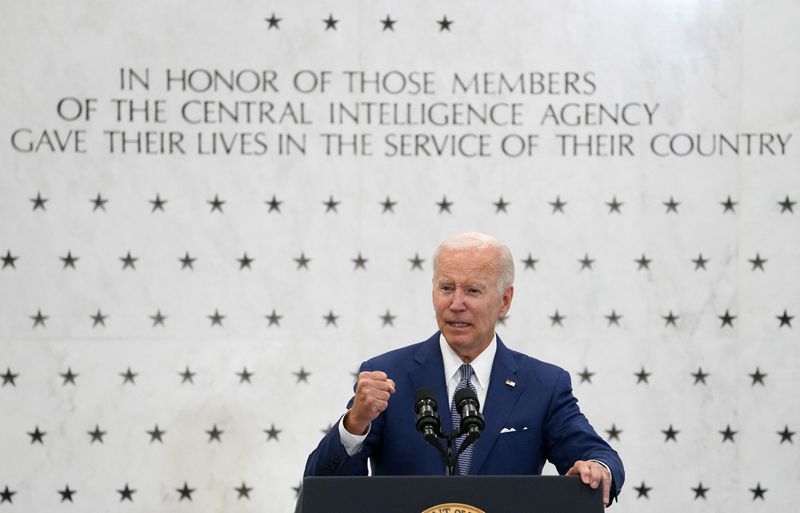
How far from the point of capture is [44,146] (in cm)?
708

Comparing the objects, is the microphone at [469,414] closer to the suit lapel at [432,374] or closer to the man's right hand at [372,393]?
the man's right hand at [372,393]

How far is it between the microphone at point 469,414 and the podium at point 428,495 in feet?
0.58

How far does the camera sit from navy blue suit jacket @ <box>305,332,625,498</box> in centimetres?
424

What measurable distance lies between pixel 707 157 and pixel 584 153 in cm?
74

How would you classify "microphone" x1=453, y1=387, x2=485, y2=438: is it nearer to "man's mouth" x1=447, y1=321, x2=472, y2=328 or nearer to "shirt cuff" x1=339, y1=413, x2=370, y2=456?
"shirt cuff" x1=339, y1=413, x2=370, y2=456

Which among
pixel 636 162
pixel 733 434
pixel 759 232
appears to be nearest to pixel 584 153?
pixel 636 162

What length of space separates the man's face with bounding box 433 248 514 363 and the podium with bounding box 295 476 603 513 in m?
0.97

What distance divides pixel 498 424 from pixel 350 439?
595mm

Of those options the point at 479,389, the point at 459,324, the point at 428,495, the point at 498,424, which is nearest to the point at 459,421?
the point at 498,424

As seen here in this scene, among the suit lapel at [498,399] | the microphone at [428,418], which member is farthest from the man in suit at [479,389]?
the microphone at [428,418]

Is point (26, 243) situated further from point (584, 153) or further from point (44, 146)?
point (584, 153)

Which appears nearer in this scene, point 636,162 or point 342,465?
point 342,465

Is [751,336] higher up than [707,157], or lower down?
lower down

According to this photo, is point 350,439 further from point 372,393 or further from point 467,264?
point 467,264
